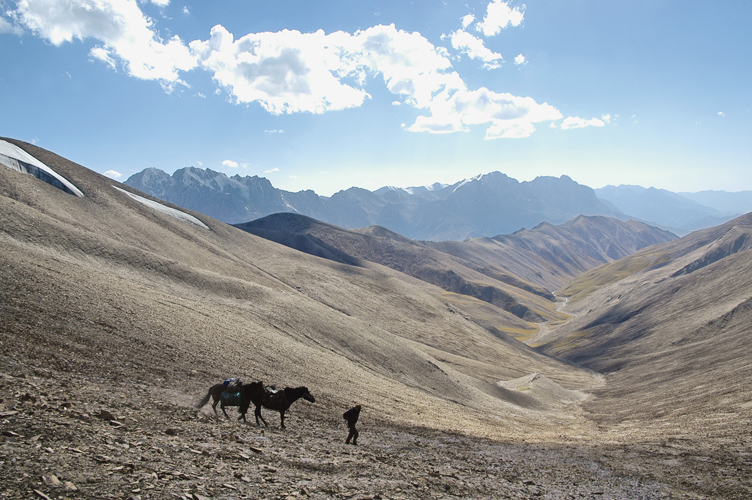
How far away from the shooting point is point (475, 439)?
2258 cm

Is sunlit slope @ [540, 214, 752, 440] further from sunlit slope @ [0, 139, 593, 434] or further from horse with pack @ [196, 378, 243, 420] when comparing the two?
horse with pack @ [196, 378, 243, 420]

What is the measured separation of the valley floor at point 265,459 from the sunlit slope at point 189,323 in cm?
343

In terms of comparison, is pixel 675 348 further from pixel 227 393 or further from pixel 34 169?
pixel 34 169

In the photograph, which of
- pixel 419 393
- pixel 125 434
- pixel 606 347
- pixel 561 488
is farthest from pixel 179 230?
pixel 606 347

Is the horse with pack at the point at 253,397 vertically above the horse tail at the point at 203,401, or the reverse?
the horse with pack at the point at 253,397

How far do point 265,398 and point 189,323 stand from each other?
1516cm

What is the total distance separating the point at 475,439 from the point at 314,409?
9657mm

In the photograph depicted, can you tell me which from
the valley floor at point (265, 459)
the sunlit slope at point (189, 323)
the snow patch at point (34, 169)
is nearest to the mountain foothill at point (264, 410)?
the valley floor at point (265, 459)

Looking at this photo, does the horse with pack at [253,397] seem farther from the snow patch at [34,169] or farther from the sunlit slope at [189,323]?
the snow patch at [34,169]

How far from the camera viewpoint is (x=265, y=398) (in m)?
16.1

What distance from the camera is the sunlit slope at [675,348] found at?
4131cm

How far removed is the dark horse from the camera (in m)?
15.6

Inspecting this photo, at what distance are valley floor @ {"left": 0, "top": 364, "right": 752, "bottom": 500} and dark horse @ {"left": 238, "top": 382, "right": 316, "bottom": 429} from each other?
1.95 feet

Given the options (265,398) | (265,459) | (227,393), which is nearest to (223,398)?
(227,393)
